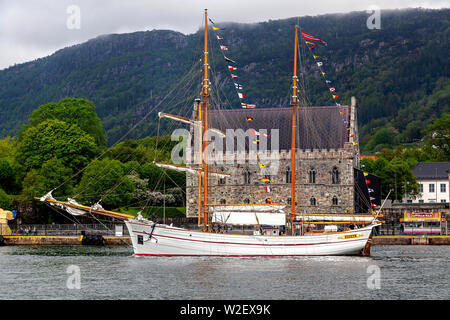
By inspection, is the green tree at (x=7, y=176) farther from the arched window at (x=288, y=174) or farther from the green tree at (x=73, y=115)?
the arched window at (x=288, y=174)

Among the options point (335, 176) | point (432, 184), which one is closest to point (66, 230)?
point (335, 176)

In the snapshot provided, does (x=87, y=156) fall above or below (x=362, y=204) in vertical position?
above

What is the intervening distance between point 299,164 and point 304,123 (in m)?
5.56

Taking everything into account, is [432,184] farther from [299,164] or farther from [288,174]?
[299,164]

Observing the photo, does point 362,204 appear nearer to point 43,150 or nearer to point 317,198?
point 317,198

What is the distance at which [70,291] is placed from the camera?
39250 millimetres

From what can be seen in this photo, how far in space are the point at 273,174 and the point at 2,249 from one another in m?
31.0

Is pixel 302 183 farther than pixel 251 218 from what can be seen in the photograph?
Yes

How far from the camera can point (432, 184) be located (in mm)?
111750

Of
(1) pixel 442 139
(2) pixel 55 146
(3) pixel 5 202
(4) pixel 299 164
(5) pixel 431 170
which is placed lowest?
(3) pixel 5 202

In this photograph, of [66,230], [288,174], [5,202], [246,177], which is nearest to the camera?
[66,230]

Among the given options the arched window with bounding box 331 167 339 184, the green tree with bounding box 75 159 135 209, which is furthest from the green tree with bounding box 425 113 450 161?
the green tree with bounding box 75 159 135 209

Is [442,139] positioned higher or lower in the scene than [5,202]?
higher

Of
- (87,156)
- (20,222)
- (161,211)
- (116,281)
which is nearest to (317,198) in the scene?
(161,211)
